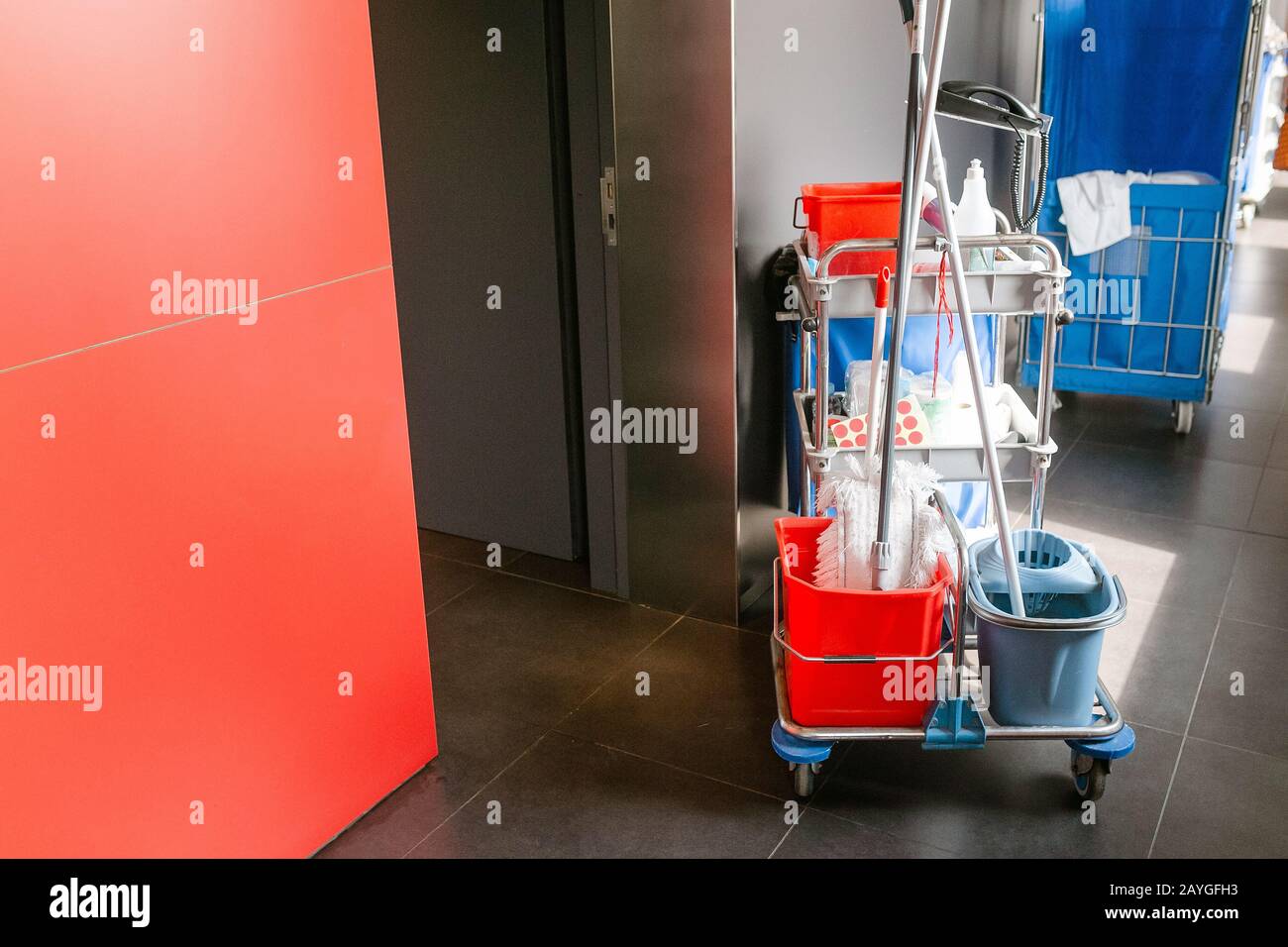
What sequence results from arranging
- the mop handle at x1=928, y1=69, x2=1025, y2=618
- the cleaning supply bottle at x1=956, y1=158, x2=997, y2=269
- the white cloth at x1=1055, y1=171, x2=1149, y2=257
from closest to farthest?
the mop handle at x1=928, y1=69, x2=1025, y2=618 < the cleaning supply bottle at x1=956, y1=158, x2=997, y2=269 < the white cloth at x1=1055, y1=171, x2=1149, y2=257

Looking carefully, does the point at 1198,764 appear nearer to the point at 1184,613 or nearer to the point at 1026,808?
the point at 1026,808

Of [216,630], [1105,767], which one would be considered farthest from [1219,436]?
[216,630]

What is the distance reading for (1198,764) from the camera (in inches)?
102

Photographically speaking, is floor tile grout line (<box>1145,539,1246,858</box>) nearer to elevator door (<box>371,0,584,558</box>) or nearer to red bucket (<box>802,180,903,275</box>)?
red bucket (<box>802,180,903,275</box>)

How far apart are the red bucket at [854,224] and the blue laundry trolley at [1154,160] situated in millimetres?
1855

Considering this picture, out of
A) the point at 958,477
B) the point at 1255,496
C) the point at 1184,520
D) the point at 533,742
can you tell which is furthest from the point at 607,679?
the point at 1255,496

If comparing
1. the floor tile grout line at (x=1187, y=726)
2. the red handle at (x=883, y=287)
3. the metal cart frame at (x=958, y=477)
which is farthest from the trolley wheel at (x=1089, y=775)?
the red handle at (x=883, y=287)

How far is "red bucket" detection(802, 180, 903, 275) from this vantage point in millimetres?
2656

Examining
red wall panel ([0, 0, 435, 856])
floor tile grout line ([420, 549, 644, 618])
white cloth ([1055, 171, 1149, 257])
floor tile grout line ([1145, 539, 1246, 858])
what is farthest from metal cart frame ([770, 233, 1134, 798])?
white cloth ([1055, 171, 1149, 257])

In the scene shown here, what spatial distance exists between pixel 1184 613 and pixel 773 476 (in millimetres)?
1110

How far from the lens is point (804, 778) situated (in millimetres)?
2496

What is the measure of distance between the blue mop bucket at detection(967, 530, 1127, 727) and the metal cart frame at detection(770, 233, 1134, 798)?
0.7 inches

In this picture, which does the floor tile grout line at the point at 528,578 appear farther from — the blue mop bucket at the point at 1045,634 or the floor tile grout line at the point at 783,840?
the blue mop bucket at the point at 1045,634
